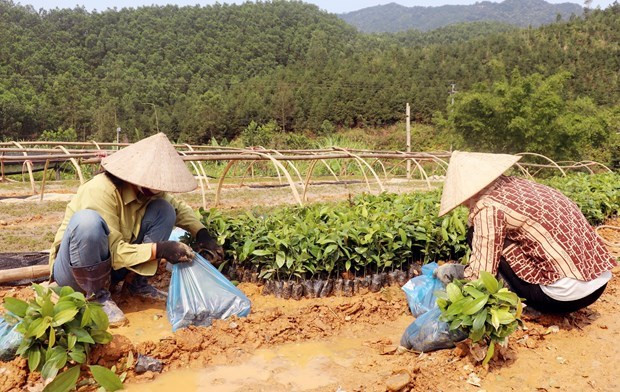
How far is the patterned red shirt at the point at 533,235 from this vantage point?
2701mm

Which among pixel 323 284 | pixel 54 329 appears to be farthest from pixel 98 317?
pixel 323 284

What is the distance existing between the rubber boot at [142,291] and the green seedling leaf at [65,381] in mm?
1374

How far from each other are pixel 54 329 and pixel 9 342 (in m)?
0.49

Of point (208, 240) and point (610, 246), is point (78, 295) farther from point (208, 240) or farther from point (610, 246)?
point (610, 246)

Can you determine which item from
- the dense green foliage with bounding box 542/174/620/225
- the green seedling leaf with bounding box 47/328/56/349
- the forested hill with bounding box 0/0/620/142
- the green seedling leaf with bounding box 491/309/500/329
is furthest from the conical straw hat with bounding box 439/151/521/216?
the forested hill with bounding box 0/0/620/142

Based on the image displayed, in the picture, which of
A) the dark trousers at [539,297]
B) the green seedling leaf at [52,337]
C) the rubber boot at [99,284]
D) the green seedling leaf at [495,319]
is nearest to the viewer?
the green seedling leaf at [52,337]

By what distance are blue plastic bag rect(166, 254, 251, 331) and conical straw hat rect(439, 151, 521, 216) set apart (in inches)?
56.7

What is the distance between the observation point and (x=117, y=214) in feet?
10.4

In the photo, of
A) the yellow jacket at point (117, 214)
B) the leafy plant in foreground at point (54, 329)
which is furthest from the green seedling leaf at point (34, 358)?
the yellow jacket at point (117, 214)

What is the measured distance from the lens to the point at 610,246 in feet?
17.5

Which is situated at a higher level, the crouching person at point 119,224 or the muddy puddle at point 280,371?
the crouching person at point 119,224

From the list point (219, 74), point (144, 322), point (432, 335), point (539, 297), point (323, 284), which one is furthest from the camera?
point (219, 74)

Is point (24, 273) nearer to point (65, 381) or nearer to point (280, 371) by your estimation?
point (65, 381)

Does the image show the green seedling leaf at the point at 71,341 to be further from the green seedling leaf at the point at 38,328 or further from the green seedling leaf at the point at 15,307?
the green seedling leaf at the point at 15,307
